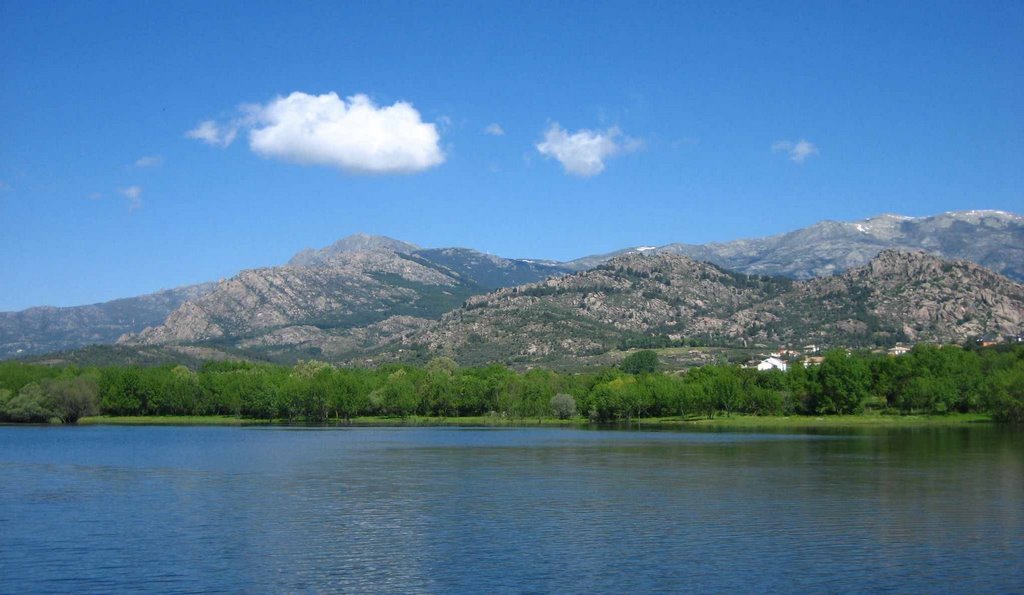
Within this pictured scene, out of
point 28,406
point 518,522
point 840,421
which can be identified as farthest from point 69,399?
point 518,522

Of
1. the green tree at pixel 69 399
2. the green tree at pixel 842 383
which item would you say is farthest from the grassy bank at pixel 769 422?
the green tree at pixel 842 383

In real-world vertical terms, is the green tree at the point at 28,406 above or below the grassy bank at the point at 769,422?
above

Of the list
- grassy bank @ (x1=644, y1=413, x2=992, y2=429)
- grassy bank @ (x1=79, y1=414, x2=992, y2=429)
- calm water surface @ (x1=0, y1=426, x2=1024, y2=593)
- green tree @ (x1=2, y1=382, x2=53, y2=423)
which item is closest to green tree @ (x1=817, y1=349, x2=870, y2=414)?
grassy bank @ (x1=644, y1=413, x2=992, y2=429)

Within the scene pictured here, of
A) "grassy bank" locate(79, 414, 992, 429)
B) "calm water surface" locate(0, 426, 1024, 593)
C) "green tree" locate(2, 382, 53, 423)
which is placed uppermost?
"green tree" locate(2, 382, 53, 423)

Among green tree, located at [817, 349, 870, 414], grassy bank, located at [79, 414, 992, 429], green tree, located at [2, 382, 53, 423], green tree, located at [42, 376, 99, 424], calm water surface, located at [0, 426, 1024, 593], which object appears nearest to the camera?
calm water surface, located at [0, 426, 1024, 593]

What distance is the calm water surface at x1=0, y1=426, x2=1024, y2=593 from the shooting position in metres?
39.5

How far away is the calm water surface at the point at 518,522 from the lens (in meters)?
39.5

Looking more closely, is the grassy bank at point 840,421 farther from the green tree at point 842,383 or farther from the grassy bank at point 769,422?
the green tree at point 842,383

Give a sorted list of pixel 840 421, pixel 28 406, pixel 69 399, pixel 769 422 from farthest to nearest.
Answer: pixel 69 399 < pixel 28 406 < pixel 769 422 < pixel 840 421

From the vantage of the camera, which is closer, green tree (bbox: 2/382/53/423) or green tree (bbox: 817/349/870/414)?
green tree (bbox: 817/349/870/414)

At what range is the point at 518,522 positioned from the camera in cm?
5278

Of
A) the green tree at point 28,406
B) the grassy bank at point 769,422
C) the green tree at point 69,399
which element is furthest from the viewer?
the green tree at point 69,399

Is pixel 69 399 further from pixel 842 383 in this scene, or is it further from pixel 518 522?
pixel 518 522

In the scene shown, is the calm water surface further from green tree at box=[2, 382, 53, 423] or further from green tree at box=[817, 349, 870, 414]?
green tree at box=[2, 382, 53, 423]
